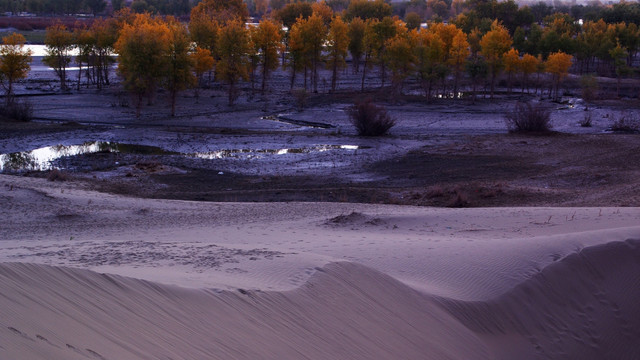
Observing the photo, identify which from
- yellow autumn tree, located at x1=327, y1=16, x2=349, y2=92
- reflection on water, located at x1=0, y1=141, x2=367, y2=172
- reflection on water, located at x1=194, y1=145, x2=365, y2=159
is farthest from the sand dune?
yellow autumn tree, located at x1=327, y1=16, x2=349, y2=92

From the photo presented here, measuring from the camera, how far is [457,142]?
28719 mm

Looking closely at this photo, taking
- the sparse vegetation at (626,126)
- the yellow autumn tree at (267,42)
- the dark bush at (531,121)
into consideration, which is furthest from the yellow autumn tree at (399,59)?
the sparse vegetation at (626,126)

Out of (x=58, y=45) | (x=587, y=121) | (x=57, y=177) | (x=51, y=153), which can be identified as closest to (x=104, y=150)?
(x=51, y=153)

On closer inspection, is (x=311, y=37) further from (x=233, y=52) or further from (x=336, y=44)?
(x=233, y=52)

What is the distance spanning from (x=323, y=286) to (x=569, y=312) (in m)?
3.62

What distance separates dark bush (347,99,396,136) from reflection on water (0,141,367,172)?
2639mm

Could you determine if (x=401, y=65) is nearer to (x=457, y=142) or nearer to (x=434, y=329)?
(x=457, y=142)

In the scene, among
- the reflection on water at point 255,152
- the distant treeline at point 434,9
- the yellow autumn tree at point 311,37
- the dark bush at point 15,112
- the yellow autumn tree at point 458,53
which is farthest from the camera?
the distant treeline at point 434,9

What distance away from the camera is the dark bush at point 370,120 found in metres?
30.9

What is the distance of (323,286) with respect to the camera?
7.53m

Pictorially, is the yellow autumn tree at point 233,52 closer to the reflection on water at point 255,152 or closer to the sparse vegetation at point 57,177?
the reflection on water at point 255,152

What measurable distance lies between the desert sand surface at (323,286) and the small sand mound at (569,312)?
2 cm

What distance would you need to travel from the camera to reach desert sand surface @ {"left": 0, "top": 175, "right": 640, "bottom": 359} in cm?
570

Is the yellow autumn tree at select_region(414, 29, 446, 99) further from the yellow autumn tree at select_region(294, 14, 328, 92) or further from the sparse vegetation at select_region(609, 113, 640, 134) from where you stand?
the sparse vegetation at select_region(609, 113, 640, 134)
